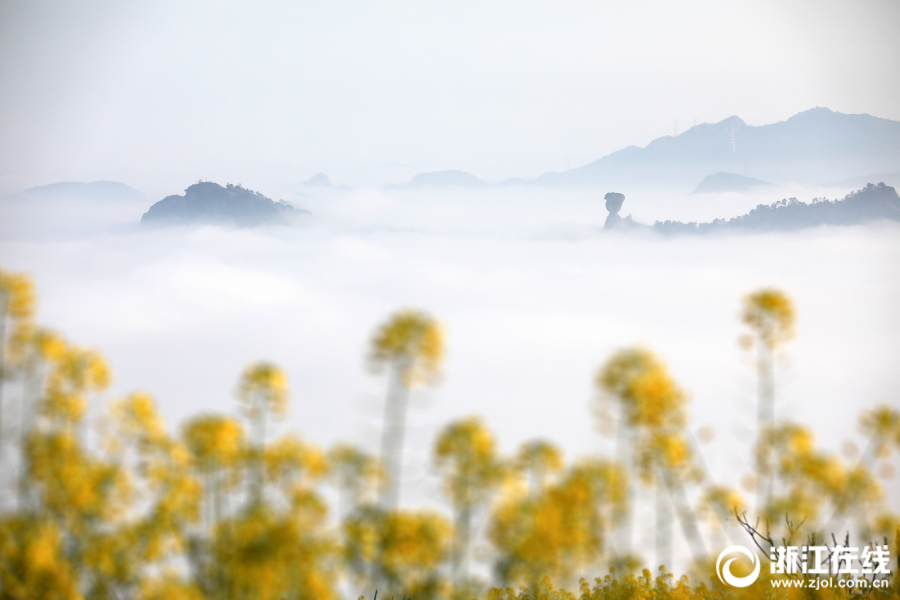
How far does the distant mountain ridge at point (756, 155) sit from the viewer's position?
45938mm

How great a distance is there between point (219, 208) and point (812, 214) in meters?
31.1

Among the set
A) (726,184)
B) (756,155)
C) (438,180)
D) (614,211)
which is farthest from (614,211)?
(756,155)

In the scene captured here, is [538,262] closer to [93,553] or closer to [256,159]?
[256,159]

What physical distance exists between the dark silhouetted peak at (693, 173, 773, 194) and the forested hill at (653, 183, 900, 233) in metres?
5.23

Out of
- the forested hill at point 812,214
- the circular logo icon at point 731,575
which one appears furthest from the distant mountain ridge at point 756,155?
the circular logo icon at point 731,575

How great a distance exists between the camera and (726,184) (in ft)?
144

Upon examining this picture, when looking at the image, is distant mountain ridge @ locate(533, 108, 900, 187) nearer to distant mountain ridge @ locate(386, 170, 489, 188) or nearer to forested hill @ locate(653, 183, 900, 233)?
forested hill @ locate(653, 183, 900, 233)

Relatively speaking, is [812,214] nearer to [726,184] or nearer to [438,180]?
[726,184]

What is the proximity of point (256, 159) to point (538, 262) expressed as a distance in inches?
1233

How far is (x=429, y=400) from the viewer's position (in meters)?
2.65

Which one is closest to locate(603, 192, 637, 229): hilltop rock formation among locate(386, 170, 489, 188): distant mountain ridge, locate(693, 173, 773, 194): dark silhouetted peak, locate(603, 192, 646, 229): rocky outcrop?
locate(603, 192, 646, 229): rocky outcrop

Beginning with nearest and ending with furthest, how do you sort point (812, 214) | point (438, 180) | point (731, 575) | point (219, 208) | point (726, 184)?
point (731, 575) → point (219, 208) → point (438, 180) → point (812, 214) → point (726, 184)

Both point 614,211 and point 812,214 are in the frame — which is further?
point 614,211

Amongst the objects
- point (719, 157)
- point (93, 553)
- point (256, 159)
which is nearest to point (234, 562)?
point (93, 553)
